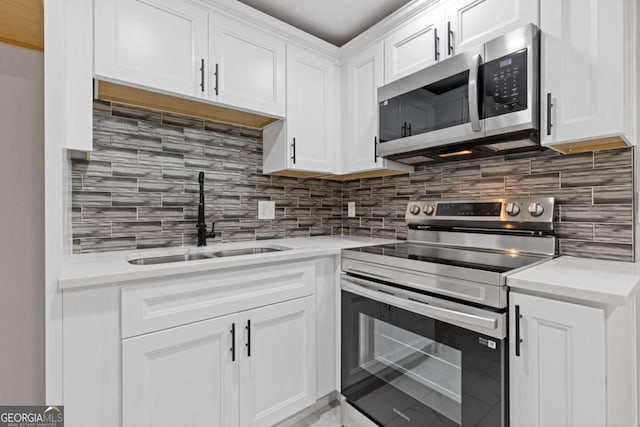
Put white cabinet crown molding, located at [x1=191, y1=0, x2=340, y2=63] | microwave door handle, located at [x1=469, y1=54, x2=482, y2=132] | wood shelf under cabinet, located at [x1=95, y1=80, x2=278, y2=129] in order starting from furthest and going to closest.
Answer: white cabinet crown molding, located at [x1=191, y1=0, x2=340, y2=63] → wood shelf under cabinet, located at [x1=95, y1=80, x2=278, y2=129] → microwave door handle, located at [x1=469, y1=54, x2=482, y2=132]

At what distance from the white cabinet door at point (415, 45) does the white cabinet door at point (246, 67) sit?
673 millimetres

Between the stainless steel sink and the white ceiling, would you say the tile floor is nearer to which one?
the stainless steel sink

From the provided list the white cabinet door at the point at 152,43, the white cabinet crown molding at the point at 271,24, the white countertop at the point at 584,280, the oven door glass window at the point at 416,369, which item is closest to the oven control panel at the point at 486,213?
the white countertop at the point at 584,280

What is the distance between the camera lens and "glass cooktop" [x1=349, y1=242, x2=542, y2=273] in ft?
3.97

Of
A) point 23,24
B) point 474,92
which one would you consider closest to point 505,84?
point 474,92

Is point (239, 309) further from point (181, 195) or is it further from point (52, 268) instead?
point (181, 195)

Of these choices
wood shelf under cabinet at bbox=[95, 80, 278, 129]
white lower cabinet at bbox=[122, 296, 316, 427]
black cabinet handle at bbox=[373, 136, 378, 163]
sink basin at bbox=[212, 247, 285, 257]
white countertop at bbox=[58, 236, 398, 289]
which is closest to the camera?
white countertop at bbox=[58, 236, 398, 289]

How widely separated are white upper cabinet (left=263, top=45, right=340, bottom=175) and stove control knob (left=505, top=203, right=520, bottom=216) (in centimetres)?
110

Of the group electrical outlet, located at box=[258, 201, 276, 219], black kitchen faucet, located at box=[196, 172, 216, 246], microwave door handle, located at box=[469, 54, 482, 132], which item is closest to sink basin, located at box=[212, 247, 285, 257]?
black kitchen faucet, located at box=[196, 172, 216, 246]

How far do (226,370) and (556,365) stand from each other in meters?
1.26

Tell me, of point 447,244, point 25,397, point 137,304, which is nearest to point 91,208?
point 137,304

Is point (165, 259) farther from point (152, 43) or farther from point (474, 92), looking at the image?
point (474, 92)

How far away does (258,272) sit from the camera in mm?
1452

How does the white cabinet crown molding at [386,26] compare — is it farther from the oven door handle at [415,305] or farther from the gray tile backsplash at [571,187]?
the oven door handle at [415,305]
